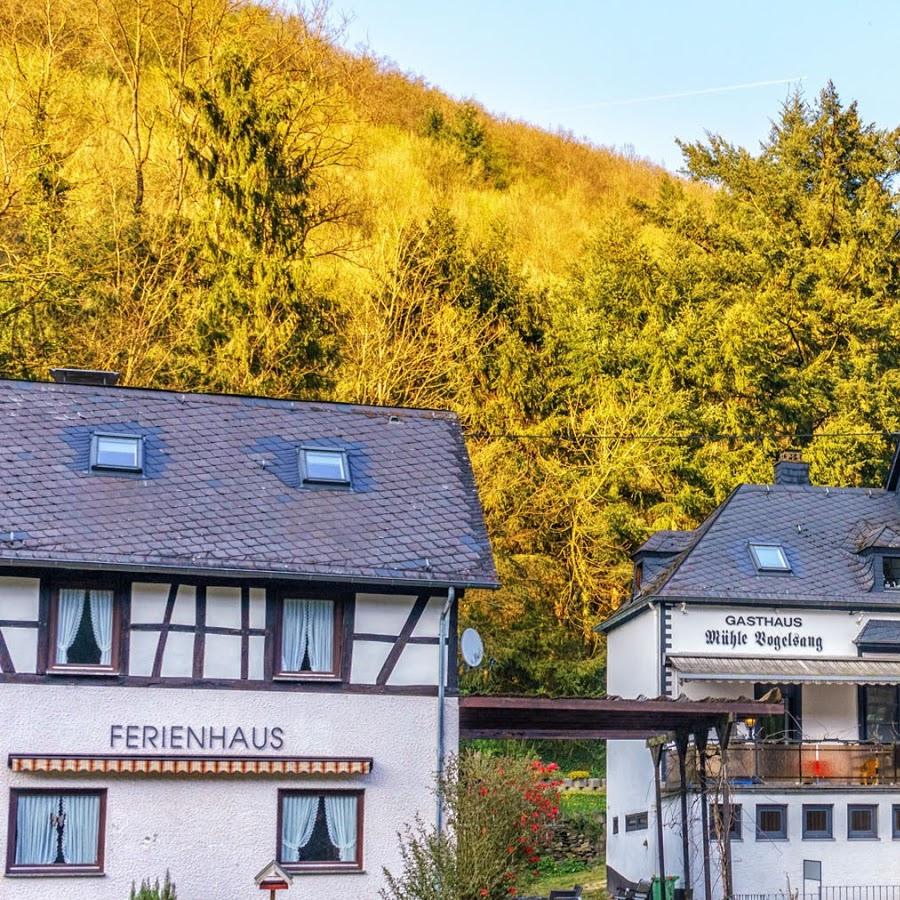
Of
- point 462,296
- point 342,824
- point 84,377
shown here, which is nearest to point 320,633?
point 342,824

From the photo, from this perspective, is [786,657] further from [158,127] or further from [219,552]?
[158,127]

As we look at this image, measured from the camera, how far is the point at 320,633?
21188mm

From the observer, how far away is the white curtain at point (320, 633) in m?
21.0

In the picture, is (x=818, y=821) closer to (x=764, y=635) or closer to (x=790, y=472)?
(x=764, y=635)

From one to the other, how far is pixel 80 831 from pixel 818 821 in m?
14.1

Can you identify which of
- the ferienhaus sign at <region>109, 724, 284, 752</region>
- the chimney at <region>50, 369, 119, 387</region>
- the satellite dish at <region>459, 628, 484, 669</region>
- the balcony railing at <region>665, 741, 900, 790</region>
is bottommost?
the balcony railing at <region>665, 741, 900, 790</region>

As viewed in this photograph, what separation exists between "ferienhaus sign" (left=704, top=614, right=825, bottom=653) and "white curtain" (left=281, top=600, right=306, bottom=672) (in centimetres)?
1122

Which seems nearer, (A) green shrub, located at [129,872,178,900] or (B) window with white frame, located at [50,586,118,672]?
(A) green shrub, located at [129,872,178,900]

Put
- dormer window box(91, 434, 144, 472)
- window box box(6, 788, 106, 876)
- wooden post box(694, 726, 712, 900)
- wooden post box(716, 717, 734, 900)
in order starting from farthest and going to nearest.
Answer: wooden post box(694, 726, 712, 900) → wooden post box(716, 717, 734, 900) → dormer window box(91, 434, 144, 472) → window box box(6, 788, 106, 876)

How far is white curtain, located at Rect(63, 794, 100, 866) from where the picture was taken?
1961 cm

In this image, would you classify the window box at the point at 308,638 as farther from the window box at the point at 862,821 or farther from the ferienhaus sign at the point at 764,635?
the window box at the point at 862,821

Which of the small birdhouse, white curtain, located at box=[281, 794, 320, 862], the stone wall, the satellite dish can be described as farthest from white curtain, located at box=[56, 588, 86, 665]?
the stone wall

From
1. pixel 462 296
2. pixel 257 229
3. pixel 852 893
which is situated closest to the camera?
pixel 852 893

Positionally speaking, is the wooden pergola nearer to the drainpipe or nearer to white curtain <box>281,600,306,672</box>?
the drainpipe
